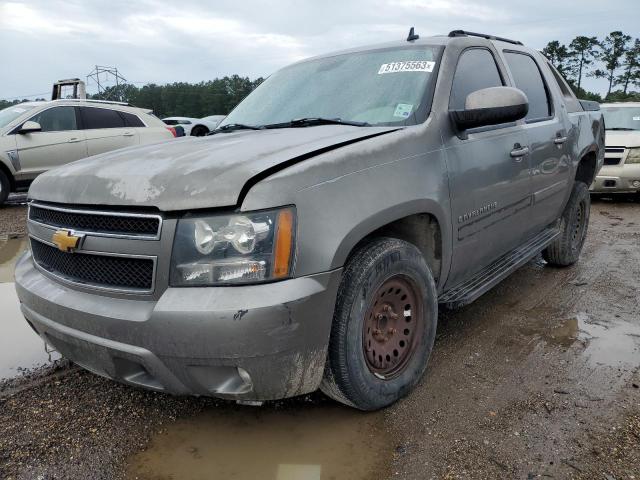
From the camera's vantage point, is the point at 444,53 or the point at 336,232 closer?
the point at 336,232

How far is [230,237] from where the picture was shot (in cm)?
196

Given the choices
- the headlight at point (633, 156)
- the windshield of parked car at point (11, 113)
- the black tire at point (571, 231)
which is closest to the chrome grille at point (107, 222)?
the black tire at point (571, 231)

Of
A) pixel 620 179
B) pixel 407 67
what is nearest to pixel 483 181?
pixel 407 67

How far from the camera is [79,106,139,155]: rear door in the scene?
367 inches

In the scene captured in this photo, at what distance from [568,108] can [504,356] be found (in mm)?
2439

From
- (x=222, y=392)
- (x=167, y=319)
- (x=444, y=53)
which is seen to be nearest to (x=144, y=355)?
(x=167, y=319)

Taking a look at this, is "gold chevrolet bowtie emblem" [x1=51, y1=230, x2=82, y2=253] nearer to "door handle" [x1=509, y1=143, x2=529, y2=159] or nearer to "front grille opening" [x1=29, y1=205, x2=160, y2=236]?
"front grille opening" [x1=29, y1=205, x2=160, y2=236]

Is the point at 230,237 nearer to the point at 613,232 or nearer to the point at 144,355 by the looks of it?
the point at 144,355

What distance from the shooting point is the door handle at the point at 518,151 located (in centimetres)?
332

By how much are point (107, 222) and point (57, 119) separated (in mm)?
8154

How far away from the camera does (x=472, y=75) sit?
327cm

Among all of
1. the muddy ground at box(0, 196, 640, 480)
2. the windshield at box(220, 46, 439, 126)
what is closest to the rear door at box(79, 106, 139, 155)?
the windshield at box(220, 46, 439, 126)

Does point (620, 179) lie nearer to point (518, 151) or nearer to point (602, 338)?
point (602, 338)

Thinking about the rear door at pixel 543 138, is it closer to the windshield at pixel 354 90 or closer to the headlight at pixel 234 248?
the windshield at pixel 354 90
